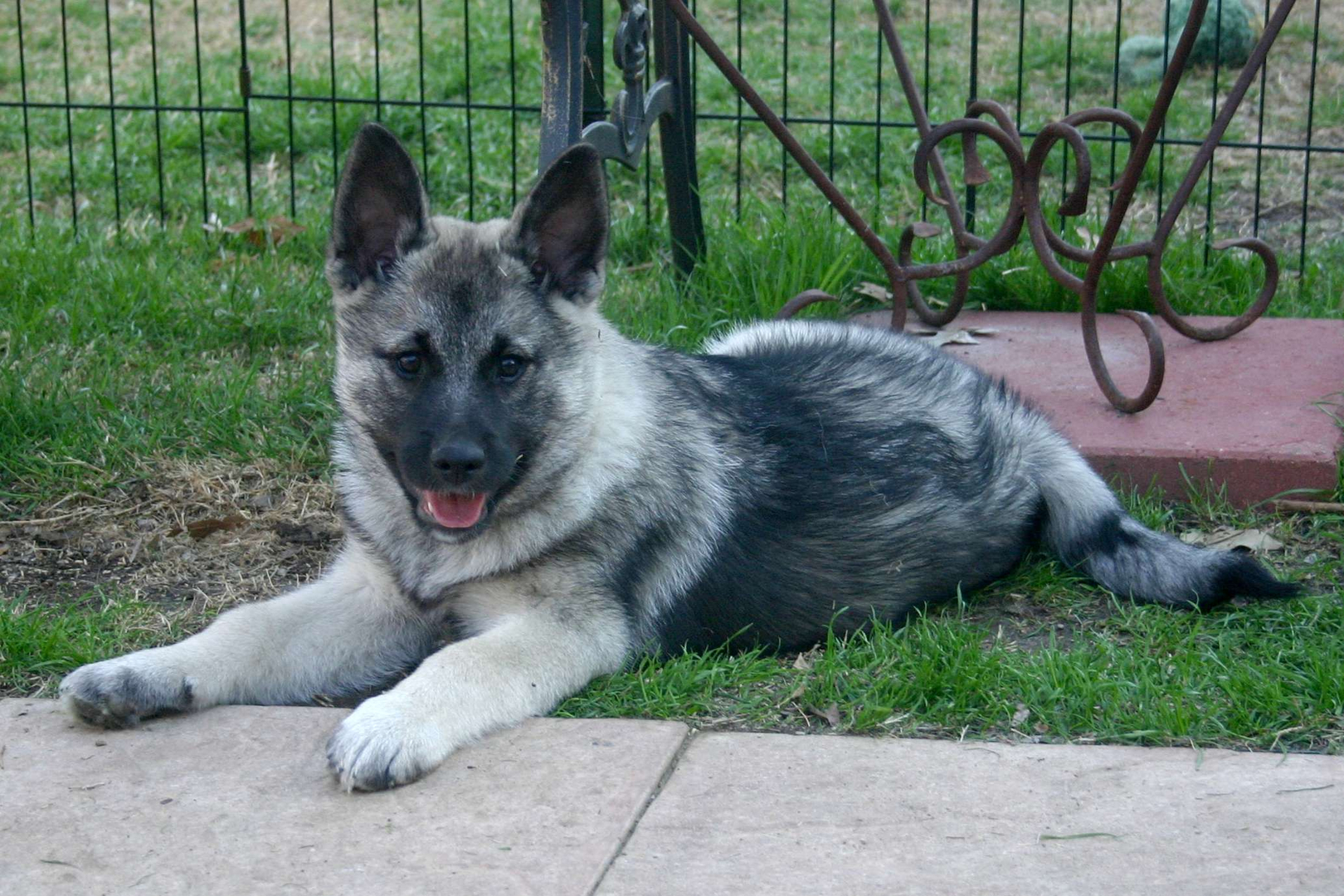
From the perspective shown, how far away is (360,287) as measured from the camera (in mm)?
3486

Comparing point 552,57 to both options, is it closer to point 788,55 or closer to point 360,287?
point 360,287

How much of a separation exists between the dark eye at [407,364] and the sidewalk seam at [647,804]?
97 cm

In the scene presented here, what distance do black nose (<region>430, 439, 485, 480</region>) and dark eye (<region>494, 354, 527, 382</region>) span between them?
0.77 feet

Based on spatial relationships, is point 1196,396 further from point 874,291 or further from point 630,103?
point 630,103

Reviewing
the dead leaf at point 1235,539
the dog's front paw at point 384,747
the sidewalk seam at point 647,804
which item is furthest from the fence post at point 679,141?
the dog's front paw at point 384,747

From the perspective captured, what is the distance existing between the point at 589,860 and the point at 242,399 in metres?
2.81

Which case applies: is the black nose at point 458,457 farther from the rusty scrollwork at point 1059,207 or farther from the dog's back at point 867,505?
the rusty scrollwork at point 1059,207

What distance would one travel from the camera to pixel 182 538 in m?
4.30

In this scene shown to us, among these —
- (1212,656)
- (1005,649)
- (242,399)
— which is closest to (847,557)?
(1005,649)

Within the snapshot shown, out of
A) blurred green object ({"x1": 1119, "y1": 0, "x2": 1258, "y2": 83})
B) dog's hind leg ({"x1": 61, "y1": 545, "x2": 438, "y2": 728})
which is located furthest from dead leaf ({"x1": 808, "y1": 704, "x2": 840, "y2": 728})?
blurred green object ({"x1": 1119, "y1": 0, "x2": 1258, "y2": 83})

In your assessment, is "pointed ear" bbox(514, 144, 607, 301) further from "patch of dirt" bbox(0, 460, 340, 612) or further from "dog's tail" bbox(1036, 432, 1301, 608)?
"dog's tail" bbox(1036, 432, 1301, 608)

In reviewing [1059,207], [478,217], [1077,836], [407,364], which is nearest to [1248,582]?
[1077,836]

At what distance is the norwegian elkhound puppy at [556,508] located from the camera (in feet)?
10.5

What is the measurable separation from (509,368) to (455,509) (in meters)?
0.33
